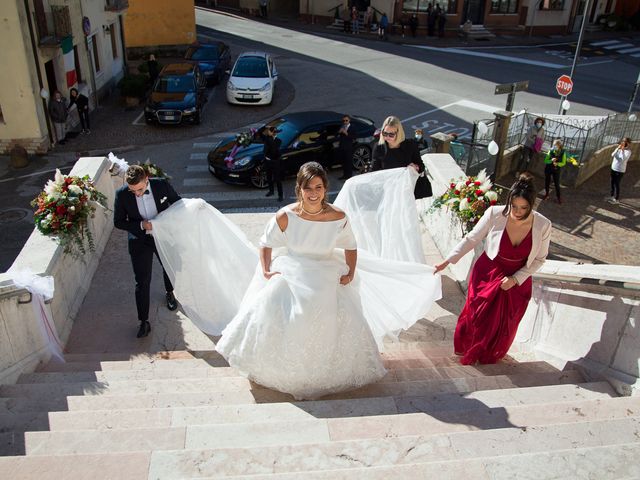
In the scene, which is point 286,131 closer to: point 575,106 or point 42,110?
point 42,110

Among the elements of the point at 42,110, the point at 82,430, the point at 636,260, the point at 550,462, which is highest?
the point at 550,462

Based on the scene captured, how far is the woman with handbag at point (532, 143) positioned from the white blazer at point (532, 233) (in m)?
12.1

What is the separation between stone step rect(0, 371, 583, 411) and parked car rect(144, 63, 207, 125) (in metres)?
14.7

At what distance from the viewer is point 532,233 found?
18.1 ft

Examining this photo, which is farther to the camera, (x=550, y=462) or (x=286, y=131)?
(x=286, y=131)

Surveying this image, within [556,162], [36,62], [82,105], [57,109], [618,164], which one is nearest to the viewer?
[556,162]

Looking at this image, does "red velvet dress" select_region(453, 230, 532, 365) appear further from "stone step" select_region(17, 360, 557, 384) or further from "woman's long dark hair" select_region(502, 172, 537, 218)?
"woman's long dark hair" select_region(502, 172, 537, 218)

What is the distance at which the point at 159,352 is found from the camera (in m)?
6.69

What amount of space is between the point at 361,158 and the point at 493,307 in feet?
33.2

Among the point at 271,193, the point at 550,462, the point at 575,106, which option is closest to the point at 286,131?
the point at 271,193

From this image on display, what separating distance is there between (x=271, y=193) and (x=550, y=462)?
11350 millimetres

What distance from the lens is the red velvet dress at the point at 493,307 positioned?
5684mm

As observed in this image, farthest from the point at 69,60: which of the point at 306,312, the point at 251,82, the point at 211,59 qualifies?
the point at 306,312

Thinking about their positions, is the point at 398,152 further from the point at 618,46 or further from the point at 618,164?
the point at 618,46
